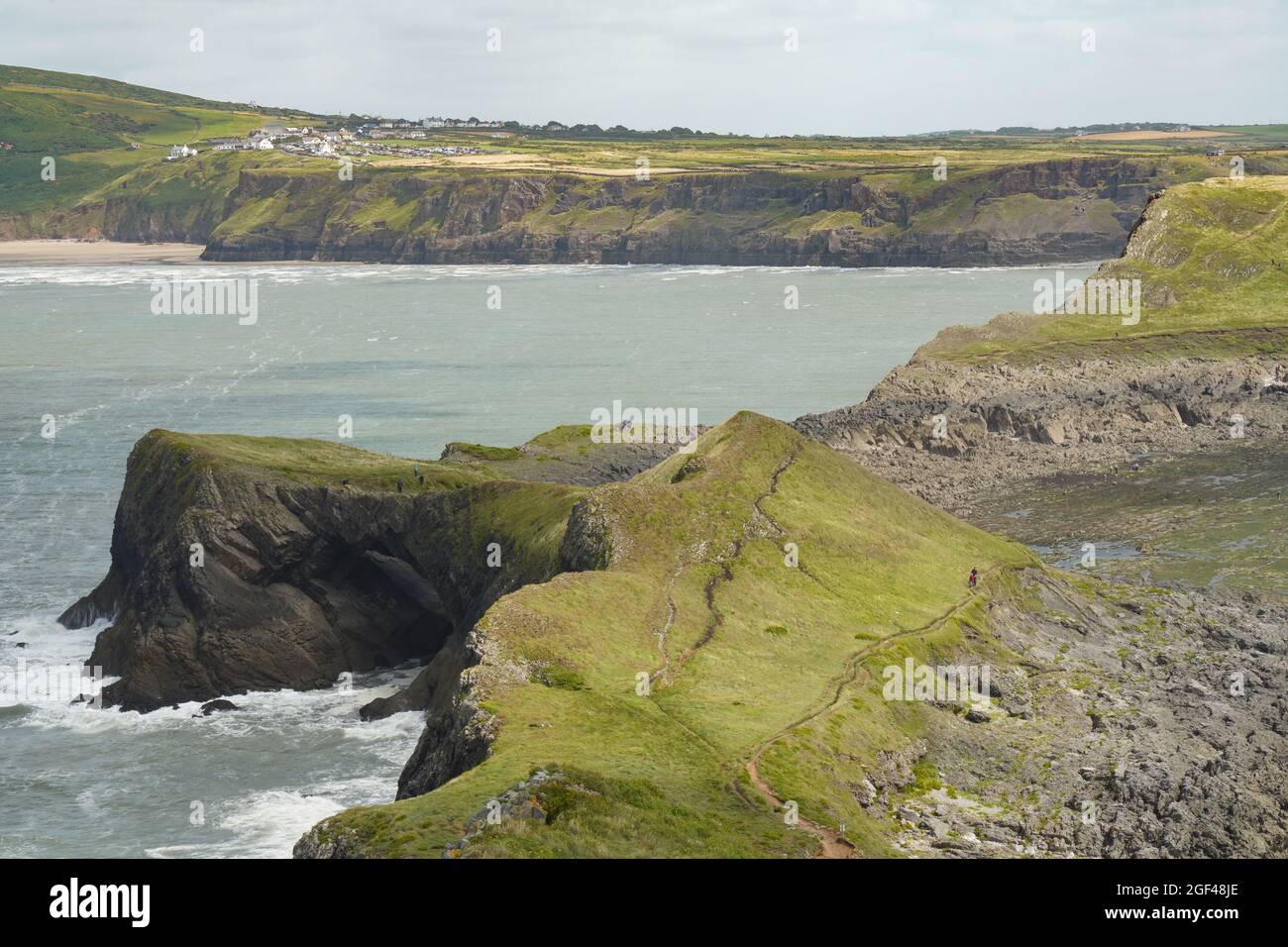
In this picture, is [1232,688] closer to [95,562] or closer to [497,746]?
[497,746]

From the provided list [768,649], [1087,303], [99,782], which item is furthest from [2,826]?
[1087,303]
